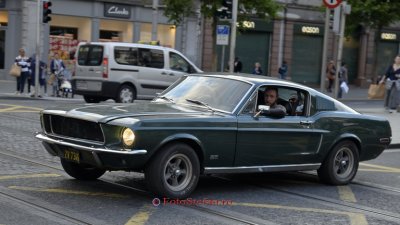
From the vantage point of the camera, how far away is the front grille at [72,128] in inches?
282

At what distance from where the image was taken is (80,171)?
8312 mm

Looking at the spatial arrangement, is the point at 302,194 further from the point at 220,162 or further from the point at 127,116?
the point at 127,116

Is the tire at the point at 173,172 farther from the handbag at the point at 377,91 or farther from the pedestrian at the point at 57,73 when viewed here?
the pedestrian at the point at 57,73

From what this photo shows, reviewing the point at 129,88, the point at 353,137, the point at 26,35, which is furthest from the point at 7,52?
the point at 353,137

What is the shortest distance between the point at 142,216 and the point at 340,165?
12.3 ft

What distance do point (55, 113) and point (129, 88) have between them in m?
13.0

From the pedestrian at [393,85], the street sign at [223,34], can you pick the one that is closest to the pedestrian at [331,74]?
the pedestrian at [393,85]

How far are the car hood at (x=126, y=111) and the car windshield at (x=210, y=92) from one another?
8.6 inches

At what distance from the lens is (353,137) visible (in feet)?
30.6

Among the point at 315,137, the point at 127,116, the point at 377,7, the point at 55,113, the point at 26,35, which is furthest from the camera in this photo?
the point at 377,7

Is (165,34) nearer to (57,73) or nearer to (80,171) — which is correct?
(57,73)

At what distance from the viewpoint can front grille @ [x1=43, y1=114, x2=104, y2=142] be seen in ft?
23.5

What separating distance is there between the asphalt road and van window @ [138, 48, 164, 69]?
33.9 ft

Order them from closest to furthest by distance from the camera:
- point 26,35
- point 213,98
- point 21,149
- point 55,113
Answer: point 55,113 < point 213,98 < point 21,149 < point 26,35
